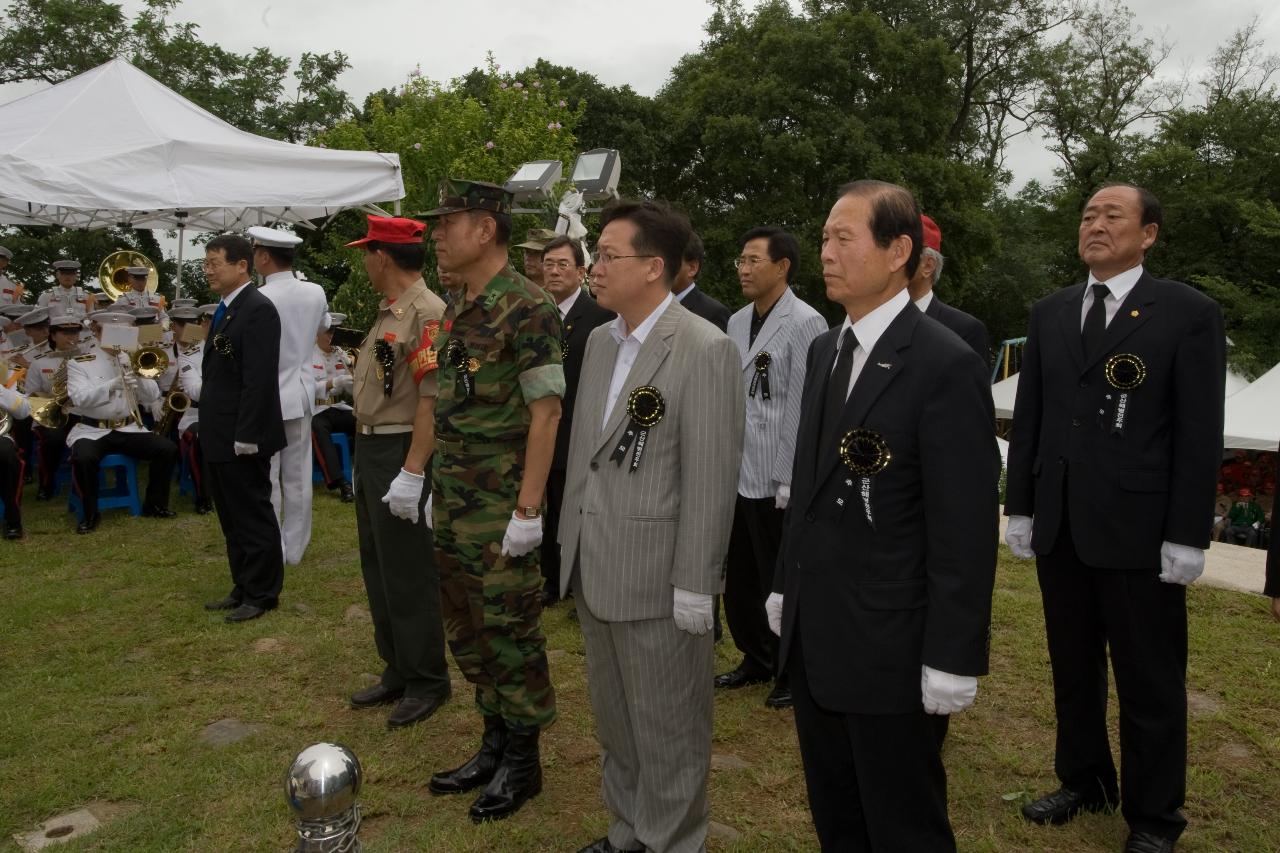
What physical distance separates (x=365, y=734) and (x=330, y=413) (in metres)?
6.01

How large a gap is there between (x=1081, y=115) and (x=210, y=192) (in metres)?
32.6

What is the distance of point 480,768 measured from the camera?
373 cm

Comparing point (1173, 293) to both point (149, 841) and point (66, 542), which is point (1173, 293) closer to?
point (149, 841)

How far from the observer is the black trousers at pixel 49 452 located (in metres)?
8.88

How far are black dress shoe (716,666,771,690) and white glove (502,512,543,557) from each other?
6.20 feet

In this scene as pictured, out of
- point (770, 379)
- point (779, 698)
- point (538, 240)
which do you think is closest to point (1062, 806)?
point (779, 698)

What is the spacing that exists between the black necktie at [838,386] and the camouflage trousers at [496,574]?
1.42m

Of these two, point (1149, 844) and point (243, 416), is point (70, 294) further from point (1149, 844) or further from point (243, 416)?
point (1149, 844)

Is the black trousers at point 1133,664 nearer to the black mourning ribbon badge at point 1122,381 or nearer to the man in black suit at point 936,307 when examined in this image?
the black mourning ribbon badge at point 1122,381

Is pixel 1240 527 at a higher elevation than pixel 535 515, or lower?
lower

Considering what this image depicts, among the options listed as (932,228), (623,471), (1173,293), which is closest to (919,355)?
(623,471)

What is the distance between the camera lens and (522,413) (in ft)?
11.4

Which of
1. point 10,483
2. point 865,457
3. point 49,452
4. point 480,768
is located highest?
point 865,457

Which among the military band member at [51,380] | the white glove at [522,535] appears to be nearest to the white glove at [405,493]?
the white glove at [522,535]
